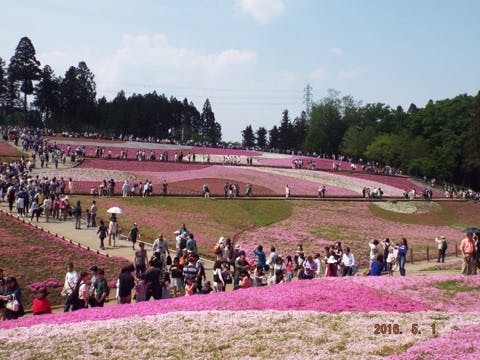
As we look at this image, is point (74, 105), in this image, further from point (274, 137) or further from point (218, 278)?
point (218, 278)

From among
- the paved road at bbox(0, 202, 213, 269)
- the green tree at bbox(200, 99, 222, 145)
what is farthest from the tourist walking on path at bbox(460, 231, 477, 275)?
the green tree at bbox(200, 99, 222, 145)

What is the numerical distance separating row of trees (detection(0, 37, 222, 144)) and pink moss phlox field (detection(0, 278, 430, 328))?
311 ft

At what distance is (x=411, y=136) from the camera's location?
101125 mm

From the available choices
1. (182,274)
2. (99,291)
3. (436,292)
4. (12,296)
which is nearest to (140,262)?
(182,274)

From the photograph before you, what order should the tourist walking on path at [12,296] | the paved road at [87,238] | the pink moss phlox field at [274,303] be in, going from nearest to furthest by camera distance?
the tourist walking on path at [12,296]
the pink moss phlox field at [274,303]
the paved road at [87,238]

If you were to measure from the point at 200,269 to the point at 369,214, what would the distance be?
33.7 meters

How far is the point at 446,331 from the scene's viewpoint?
12.6m

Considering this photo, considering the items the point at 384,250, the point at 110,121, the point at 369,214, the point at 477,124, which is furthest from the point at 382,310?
the point at 110,121

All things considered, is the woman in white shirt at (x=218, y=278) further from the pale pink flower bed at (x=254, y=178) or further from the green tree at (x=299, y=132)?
the green tree at (x=299, y=132)

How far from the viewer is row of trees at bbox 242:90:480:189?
91.4 m

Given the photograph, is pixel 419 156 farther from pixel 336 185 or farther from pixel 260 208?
pixel 260 208

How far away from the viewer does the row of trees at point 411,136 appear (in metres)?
91.4

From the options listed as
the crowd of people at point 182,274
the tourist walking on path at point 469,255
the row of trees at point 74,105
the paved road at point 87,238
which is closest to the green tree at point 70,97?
the row of trees at point 74,105

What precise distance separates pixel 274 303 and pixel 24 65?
9993 cm
